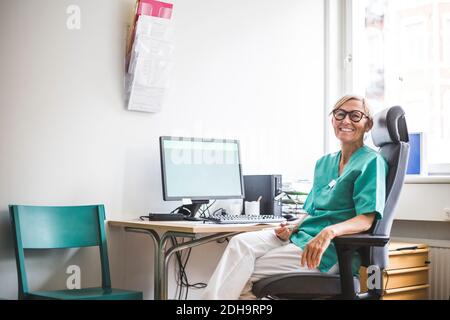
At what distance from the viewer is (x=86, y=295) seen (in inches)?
96.2

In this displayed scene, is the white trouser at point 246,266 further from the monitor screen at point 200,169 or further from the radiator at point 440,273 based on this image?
the radiator at point 440,273

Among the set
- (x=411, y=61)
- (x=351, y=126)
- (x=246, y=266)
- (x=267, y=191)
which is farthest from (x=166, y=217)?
(x=411, y=61)

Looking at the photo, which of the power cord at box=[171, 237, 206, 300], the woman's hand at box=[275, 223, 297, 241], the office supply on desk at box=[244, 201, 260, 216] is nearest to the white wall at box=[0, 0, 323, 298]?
the power cord at box=[171, 237, 206, 300]

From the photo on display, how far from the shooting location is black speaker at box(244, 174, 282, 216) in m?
3.21

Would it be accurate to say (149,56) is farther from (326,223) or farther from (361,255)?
(361,255)

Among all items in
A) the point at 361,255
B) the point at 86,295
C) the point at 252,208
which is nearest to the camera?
the point at 361,255

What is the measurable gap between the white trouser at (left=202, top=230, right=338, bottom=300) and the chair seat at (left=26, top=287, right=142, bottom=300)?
0.44 meters

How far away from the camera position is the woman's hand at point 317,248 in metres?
2.07

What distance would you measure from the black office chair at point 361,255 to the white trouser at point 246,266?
0.07 m

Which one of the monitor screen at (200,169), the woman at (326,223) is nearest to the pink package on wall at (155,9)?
the monitor screen at (200,169)

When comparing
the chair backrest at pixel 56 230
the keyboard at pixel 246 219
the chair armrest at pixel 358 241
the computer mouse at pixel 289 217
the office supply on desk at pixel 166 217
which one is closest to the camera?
the chair armrest at pixel 358 241

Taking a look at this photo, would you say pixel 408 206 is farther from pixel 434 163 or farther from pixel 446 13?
pixel 446 13

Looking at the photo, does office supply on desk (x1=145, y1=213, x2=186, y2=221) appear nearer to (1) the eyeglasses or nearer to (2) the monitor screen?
(2) the monitor screen

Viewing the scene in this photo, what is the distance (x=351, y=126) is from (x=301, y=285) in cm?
72
